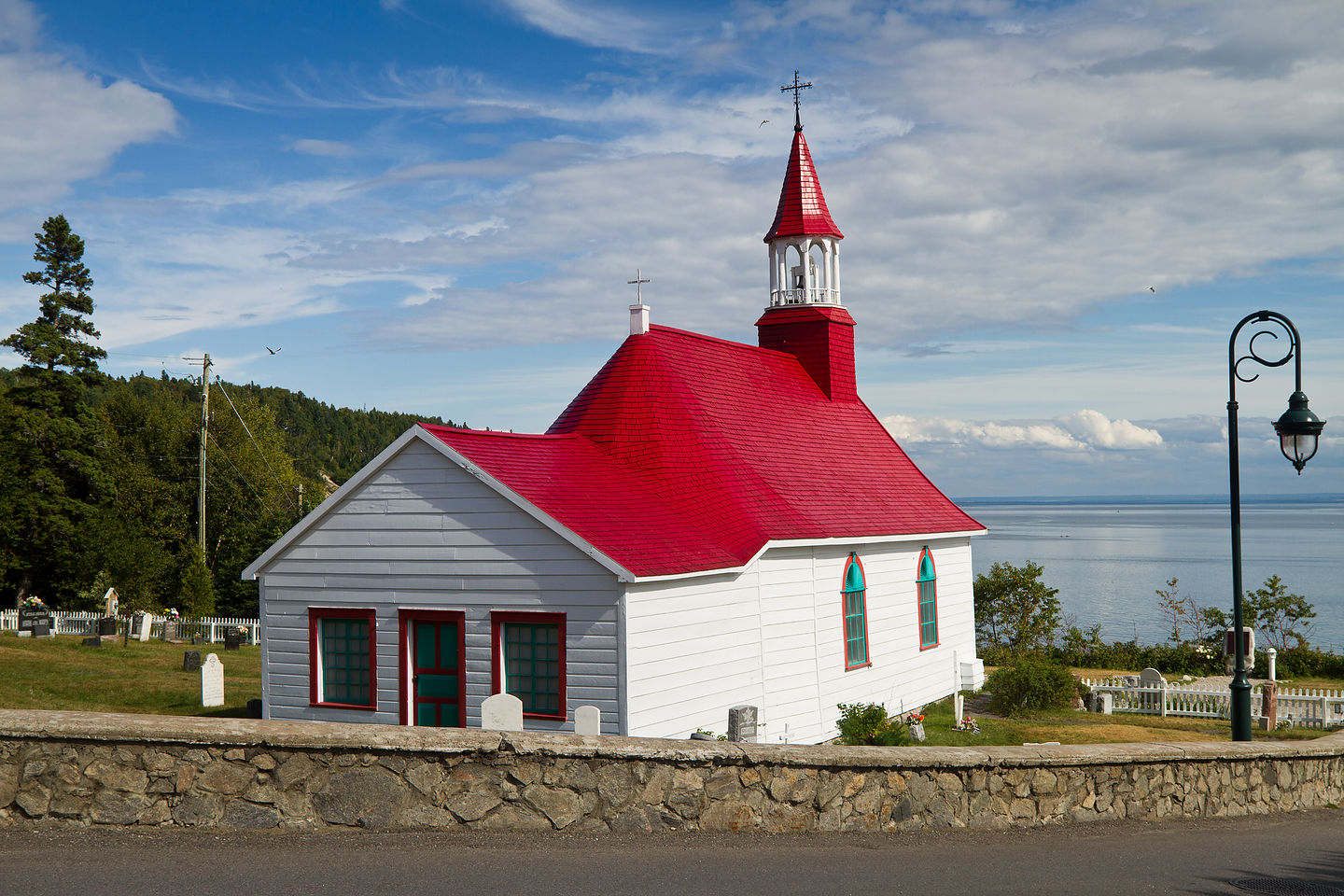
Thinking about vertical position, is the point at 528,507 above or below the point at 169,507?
below

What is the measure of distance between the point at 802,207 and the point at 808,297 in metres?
2.26

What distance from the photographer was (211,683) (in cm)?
2239

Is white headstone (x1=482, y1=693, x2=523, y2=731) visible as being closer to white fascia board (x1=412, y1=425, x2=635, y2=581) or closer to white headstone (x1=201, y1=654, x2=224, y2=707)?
white fascia board (x1=412, y1=425, x2=635, y2=581)

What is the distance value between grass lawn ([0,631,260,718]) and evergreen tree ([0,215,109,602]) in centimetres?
1045

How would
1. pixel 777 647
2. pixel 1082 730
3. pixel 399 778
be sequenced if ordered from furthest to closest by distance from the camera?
pixel 1082 730
pixel 777 647
pixel 399 778

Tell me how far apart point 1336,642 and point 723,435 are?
45385 millimetres

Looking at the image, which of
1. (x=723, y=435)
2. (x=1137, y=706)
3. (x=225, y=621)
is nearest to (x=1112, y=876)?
(x=723, y=435)

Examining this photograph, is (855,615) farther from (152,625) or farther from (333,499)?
(152,625)

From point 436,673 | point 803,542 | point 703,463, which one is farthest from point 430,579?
point 803,542

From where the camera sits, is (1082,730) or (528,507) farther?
(1082,730)

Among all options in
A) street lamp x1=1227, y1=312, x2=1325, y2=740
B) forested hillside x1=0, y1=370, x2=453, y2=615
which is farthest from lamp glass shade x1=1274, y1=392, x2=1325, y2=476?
forested hillside x1=0, y1=370, x2=453, y2=615

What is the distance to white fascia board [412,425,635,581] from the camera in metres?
15.1

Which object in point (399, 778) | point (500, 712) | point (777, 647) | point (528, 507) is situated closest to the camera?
point (399, 778)

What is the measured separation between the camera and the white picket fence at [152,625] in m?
38.1
